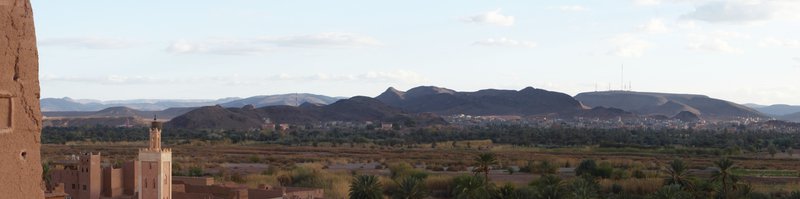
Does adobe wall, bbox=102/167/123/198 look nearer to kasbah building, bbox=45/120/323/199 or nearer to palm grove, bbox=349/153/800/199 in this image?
kasbah building, bbox=45/120/323/199

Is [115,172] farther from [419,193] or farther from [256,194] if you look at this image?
[419,193]

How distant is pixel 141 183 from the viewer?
108ft

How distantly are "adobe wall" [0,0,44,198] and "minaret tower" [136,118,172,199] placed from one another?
85.1 ft

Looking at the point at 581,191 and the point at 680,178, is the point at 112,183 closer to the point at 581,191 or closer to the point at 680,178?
the point at 581,191

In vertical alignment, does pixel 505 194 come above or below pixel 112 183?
below

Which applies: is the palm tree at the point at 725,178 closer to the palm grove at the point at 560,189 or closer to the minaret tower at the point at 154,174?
the palm grove at the point at 560,189

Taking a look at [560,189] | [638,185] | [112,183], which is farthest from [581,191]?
[638,185]

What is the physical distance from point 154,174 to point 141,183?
A: 0.48 m

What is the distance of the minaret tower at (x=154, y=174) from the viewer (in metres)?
32.7

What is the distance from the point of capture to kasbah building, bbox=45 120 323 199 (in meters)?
32.9

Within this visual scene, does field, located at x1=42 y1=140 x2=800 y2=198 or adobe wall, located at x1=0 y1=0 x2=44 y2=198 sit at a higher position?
adobe wall, located at x1=0 y1=0 x2=44 y2=198

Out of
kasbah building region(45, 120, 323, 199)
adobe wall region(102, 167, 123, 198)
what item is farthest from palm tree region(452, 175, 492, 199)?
adobe wall region(102, 167, 123, 198)

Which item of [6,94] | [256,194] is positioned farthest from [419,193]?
[6,94]

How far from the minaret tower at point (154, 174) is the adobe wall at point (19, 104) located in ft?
85.1
